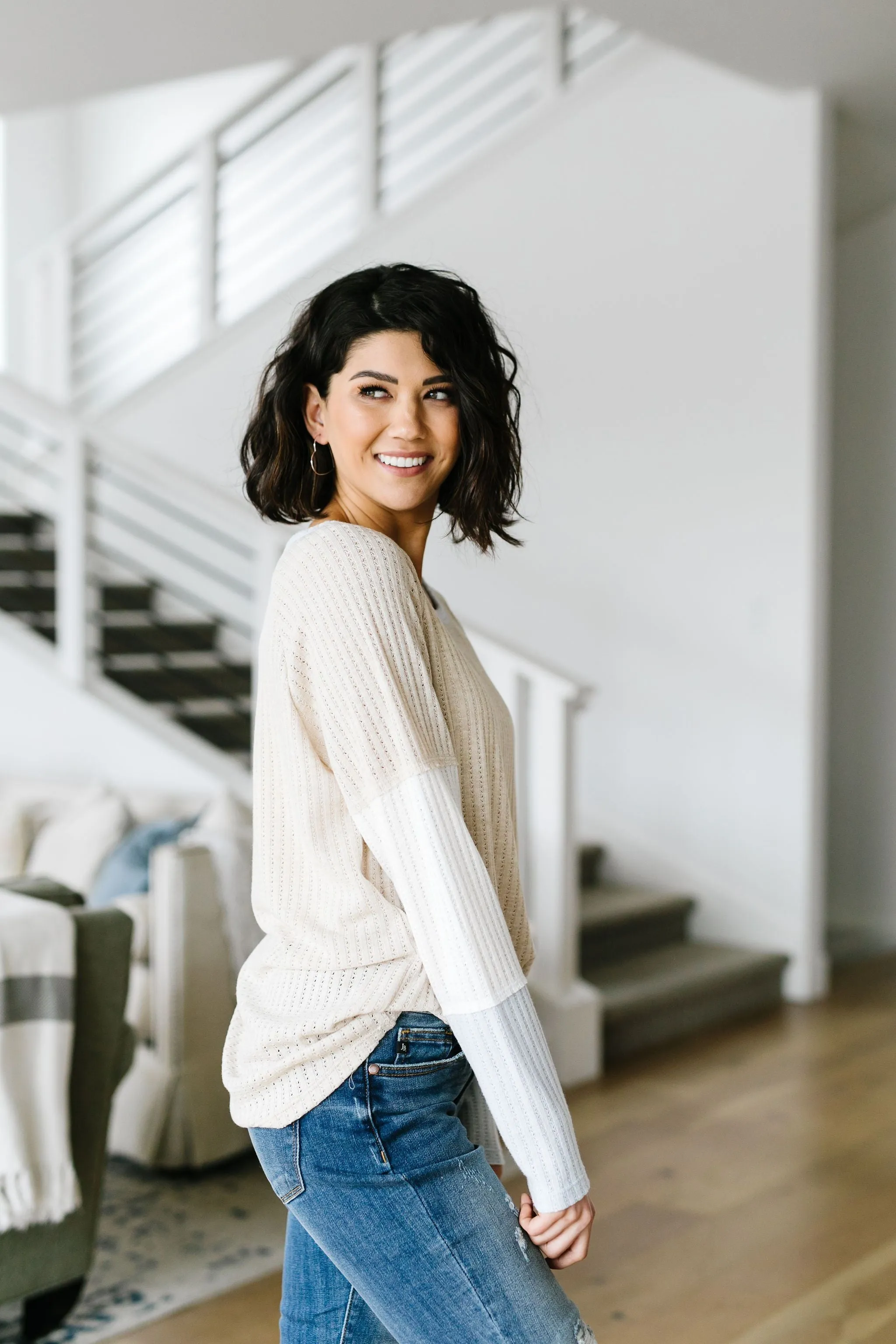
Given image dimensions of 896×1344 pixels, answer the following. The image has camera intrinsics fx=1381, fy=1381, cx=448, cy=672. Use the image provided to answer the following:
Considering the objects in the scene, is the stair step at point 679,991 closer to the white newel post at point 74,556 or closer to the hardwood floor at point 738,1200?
the hardwood floor at point 738,1200

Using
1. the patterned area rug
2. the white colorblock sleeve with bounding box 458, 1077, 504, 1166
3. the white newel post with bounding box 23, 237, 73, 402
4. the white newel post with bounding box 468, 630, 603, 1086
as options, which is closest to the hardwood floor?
the patterned area rug

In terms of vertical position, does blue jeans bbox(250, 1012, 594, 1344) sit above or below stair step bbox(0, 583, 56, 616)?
below

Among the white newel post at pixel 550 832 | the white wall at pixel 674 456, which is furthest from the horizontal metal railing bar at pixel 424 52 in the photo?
the white newel post at pixel 550 832

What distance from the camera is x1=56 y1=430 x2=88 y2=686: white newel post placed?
13.6 feet

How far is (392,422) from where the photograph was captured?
3.58 feet

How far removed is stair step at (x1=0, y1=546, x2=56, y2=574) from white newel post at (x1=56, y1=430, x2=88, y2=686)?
1085 millimetres

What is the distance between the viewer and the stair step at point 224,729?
4992 millimetres

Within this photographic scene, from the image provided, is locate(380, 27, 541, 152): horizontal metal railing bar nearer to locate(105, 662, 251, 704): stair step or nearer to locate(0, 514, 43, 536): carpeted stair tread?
locate(0, 514, 43, 536): carpeted stair tread

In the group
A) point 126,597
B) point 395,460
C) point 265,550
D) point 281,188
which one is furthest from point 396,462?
point 281,188

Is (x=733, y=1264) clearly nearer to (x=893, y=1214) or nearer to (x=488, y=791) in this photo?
(x=893, y=1214)

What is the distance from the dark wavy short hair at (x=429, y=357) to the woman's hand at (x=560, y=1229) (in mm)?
556

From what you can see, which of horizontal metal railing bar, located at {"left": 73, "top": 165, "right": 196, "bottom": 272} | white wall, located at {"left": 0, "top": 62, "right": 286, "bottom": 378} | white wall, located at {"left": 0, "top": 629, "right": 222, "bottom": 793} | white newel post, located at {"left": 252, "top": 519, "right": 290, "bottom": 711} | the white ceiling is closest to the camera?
the white ceiling

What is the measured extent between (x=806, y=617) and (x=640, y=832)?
0.99m

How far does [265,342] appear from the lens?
18.7ft
